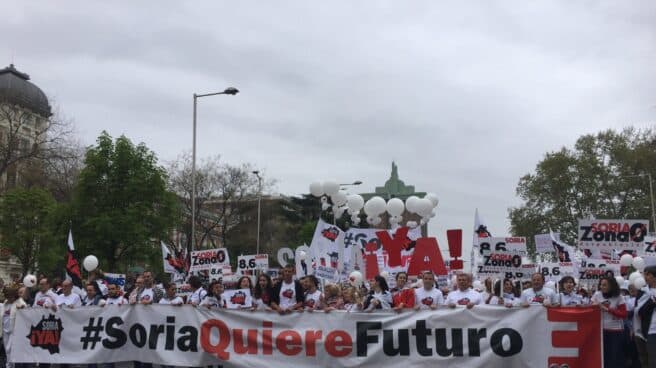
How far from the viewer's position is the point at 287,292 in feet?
35.9

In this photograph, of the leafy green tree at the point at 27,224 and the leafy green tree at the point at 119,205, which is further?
the leafy green tree at the point at 27,224

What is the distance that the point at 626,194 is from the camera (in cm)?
6103

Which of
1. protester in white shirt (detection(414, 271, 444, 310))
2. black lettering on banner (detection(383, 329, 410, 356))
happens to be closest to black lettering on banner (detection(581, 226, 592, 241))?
protester in white shirt (detection(414, 271, 444, 310))

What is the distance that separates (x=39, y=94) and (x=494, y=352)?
61.7 metres

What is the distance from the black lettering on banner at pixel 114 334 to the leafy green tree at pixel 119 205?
2145 cm

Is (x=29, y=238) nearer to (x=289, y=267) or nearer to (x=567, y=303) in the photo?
(x=289, y=267)

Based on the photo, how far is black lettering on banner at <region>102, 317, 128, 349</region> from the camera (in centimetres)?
1122

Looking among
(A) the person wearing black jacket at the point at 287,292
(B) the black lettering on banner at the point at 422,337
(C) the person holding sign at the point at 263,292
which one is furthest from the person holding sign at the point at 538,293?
(C) the person holding sign at the point at 263,292

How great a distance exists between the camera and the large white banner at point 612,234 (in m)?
13.7

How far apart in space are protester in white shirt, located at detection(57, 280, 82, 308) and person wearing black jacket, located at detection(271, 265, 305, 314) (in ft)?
11.4

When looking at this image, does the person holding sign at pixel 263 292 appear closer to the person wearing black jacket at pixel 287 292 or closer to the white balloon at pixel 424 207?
the person wearing black jacket at pixel 287 292

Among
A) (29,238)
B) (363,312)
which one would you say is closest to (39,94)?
(29,238)

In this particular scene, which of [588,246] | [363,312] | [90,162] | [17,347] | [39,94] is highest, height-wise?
[39,94]

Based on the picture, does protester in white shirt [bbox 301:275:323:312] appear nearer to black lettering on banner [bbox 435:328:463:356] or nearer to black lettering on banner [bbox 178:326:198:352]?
black lettering on banner [bbox 178:326:198:352]
